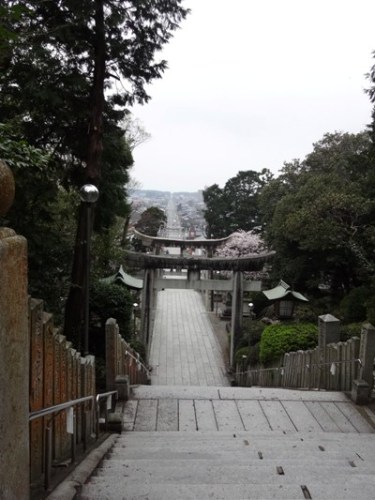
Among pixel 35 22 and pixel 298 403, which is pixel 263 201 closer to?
pixel 35 22

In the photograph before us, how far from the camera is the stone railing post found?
690 cm

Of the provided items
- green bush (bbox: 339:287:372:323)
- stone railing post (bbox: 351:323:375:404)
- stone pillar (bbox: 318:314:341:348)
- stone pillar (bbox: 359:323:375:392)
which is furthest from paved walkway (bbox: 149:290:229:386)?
stone pillar (bbox: 359:323:375:392)

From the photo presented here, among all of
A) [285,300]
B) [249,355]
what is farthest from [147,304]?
[285,300]

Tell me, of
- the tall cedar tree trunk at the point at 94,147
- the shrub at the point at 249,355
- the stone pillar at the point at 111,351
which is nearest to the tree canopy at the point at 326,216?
the shrub at the point at 249,355

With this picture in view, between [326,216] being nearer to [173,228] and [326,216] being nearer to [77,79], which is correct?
[77,79]

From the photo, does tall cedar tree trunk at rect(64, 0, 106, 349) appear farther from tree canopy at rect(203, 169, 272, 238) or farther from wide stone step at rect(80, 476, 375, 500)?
tree canopy at rect(203, 169, 272, 238)

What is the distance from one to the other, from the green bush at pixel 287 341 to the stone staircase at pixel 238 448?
20.5 feet

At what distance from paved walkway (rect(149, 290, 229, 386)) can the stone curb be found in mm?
13461

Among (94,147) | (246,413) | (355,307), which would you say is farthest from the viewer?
(355,307)

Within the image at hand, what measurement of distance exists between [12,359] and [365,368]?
5.96m

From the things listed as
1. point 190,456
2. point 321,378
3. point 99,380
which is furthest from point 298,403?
point 99,380

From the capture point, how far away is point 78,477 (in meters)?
3.35

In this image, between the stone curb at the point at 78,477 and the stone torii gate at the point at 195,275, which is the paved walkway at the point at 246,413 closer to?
the stone curb at the point at 78,477

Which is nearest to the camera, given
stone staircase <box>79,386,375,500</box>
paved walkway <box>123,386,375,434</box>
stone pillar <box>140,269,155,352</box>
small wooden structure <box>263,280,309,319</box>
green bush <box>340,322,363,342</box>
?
stone staircase <box>79,386,375,500</box>
